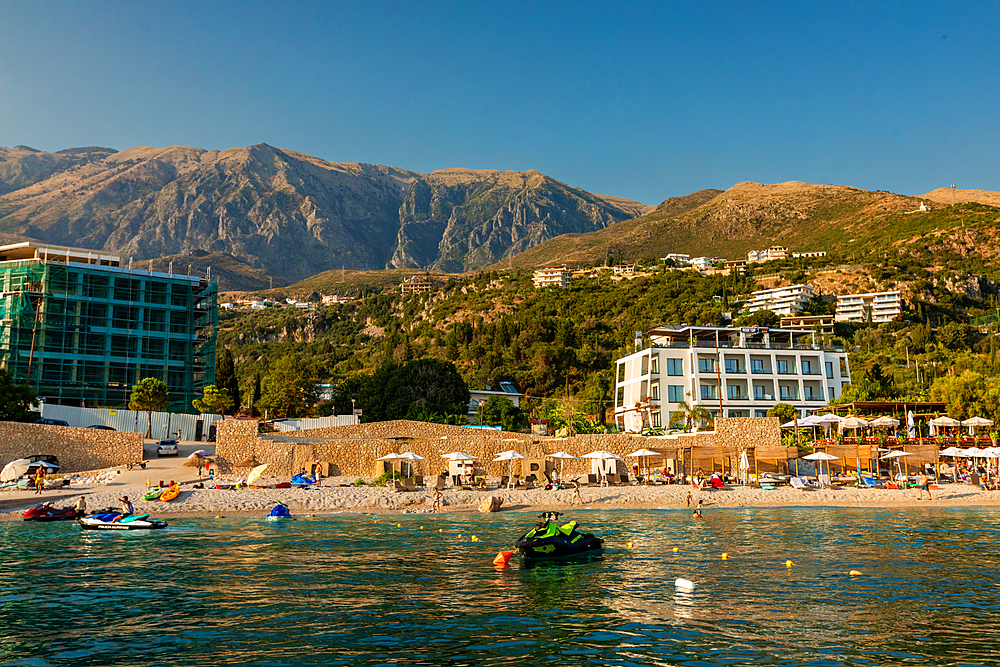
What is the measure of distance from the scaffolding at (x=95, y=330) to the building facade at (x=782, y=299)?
98.8m

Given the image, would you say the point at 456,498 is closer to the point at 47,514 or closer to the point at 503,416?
the point at 47,514

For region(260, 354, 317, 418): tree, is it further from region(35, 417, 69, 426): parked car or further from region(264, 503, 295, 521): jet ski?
region(264, 503, 295, 521): jet ski

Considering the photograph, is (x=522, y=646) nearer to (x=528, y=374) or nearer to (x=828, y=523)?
(x=828, y=523)

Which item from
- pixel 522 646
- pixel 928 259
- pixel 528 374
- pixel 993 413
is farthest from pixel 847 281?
pixel 522 646

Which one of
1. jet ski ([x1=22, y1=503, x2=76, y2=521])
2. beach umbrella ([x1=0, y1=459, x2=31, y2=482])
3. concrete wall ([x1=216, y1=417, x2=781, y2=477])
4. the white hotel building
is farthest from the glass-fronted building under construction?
the white hotel building

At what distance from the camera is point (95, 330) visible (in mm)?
78250

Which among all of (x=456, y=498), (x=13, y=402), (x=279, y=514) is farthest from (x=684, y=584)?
(x=13, y=402)

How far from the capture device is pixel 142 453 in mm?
46312

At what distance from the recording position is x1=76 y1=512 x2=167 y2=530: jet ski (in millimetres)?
29508

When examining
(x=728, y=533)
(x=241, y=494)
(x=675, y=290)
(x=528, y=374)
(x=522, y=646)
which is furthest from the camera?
(x=675, y=290)

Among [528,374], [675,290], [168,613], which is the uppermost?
[675,290]

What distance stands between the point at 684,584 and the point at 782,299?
5159 inches

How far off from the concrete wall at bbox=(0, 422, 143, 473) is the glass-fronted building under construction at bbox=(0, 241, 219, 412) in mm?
29113

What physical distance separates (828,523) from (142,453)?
40644 mm
